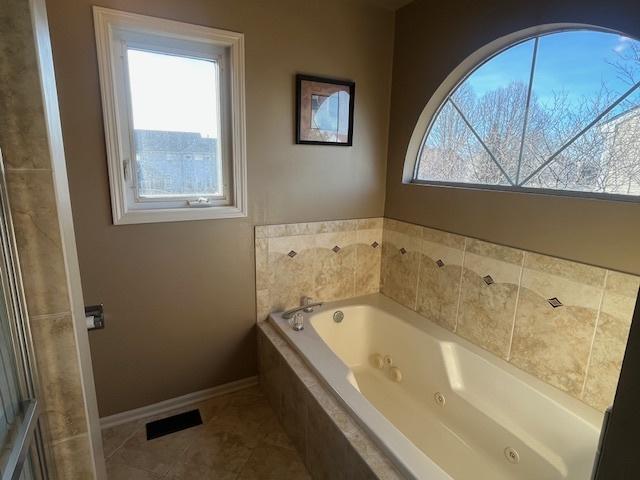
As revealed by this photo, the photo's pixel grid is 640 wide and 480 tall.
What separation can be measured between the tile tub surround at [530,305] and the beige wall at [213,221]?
0.73 m

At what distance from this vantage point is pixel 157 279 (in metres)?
2.02

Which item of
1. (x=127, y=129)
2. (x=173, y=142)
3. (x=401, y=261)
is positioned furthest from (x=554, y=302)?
(x=127, y=129)

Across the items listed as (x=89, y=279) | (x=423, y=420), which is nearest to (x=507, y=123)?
(x=423, y=420)

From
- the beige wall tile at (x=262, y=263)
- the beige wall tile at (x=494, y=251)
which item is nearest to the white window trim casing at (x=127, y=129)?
the beige wall tile at (x=262, y=263)

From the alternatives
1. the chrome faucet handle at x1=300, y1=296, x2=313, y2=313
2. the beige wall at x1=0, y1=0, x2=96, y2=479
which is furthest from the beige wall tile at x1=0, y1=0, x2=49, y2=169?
the chrome faucet handle at x1=300, y1=296, x2=313, y2=313

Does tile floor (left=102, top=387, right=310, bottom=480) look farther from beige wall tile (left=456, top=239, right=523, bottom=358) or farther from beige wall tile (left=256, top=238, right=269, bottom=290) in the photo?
beige wall tile (left=456, top=239, right=523, bottom=358)

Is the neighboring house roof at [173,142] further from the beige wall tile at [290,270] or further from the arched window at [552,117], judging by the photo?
the arched window at [552,117]

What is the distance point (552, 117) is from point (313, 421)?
179 cm

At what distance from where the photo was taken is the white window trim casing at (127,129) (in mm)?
1686

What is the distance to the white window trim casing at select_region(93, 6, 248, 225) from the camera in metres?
1.69

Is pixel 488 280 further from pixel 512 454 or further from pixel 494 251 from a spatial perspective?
pixel 512 454

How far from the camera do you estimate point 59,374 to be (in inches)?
32.8

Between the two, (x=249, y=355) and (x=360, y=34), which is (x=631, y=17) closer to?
(x=360, y=34)

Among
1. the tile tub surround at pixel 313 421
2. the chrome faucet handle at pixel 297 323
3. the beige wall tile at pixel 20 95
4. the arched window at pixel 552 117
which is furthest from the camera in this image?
the chrome faucet handle at pixel 297 323
